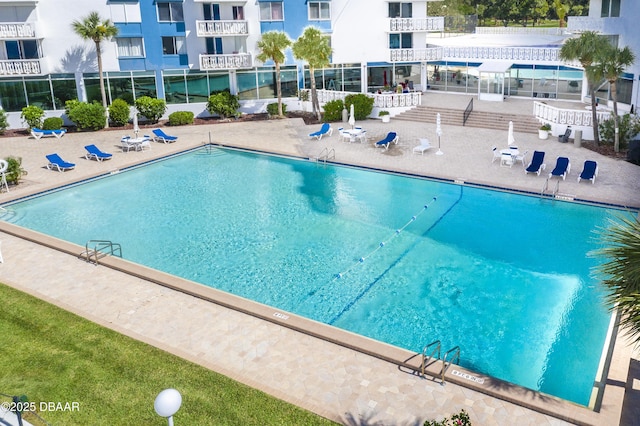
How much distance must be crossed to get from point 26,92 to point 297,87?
1682 cm

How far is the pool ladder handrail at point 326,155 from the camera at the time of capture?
28.5m

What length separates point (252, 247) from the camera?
1961 cm

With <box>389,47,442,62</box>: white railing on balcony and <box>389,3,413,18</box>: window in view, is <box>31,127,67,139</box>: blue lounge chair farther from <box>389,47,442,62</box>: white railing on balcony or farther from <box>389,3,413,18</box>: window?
<box>389,3,413,18</box>: window

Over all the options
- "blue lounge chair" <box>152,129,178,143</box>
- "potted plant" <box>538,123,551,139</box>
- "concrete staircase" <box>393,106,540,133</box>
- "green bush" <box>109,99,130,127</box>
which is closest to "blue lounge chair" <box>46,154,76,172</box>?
"blue lounge chair" <box>152,129,178,143</box>

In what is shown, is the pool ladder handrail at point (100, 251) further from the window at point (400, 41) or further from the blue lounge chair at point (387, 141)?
the window at point (400, 41)

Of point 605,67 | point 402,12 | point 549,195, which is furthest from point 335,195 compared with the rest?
point 402,12

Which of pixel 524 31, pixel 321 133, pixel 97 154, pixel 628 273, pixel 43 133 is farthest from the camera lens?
pixel 524 31

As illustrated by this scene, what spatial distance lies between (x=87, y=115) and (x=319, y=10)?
16207mm

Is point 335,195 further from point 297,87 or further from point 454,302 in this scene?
point 297,87

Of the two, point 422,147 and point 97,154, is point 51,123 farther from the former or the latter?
point 422,147

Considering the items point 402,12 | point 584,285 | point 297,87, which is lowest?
point 584,285

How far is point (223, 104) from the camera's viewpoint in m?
38.1

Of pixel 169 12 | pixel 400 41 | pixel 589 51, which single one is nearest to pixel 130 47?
pixel 169 12

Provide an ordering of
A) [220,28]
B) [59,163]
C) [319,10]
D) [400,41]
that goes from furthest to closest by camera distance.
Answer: [400,41], [319,10], [220,28], [59,163]
